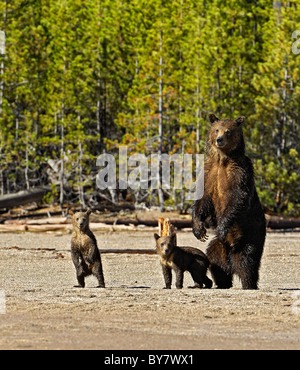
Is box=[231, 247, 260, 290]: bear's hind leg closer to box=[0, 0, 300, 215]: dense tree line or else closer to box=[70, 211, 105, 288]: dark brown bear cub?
box=[70, 211, 105, 288]: dark brown bear cub

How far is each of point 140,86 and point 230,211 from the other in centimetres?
1804

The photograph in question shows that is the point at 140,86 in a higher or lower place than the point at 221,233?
higher

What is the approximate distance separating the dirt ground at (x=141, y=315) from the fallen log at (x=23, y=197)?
13.4 m

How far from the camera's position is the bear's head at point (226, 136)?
10.7 metres

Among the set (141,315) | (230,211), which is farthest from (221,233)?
(141,315)

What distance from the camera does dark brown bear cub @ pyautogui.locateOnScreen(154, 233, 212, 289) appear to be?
1059cm

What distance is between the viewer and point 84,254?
35.3 ft

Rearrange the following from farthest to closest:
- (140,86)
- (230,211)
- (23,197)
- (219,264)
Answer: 1. (140,86)
2. (23,197)
3. (219,264)
4. (230,211)

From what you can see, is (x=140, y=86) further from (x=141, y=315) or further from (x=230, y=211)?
(x=141, y=315)

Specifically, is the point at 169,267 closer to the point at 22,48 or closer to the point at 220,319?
the point at 220,319

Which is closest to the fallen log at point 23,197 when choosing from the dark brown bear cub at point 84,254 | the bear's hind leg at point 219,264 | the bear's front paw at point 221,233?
the dark brown bear cub at point 84,254

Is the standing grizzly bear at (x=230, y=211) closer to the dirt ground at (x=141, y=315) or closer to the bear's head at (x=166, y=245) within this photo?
the bear's head at (x=166, y=245)

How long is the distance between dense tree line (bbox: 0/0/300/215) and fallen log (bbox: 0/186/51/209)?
0.45m

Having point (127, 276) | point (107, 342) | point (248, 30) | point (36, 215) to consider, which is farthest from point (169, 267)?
point (248, 30)
